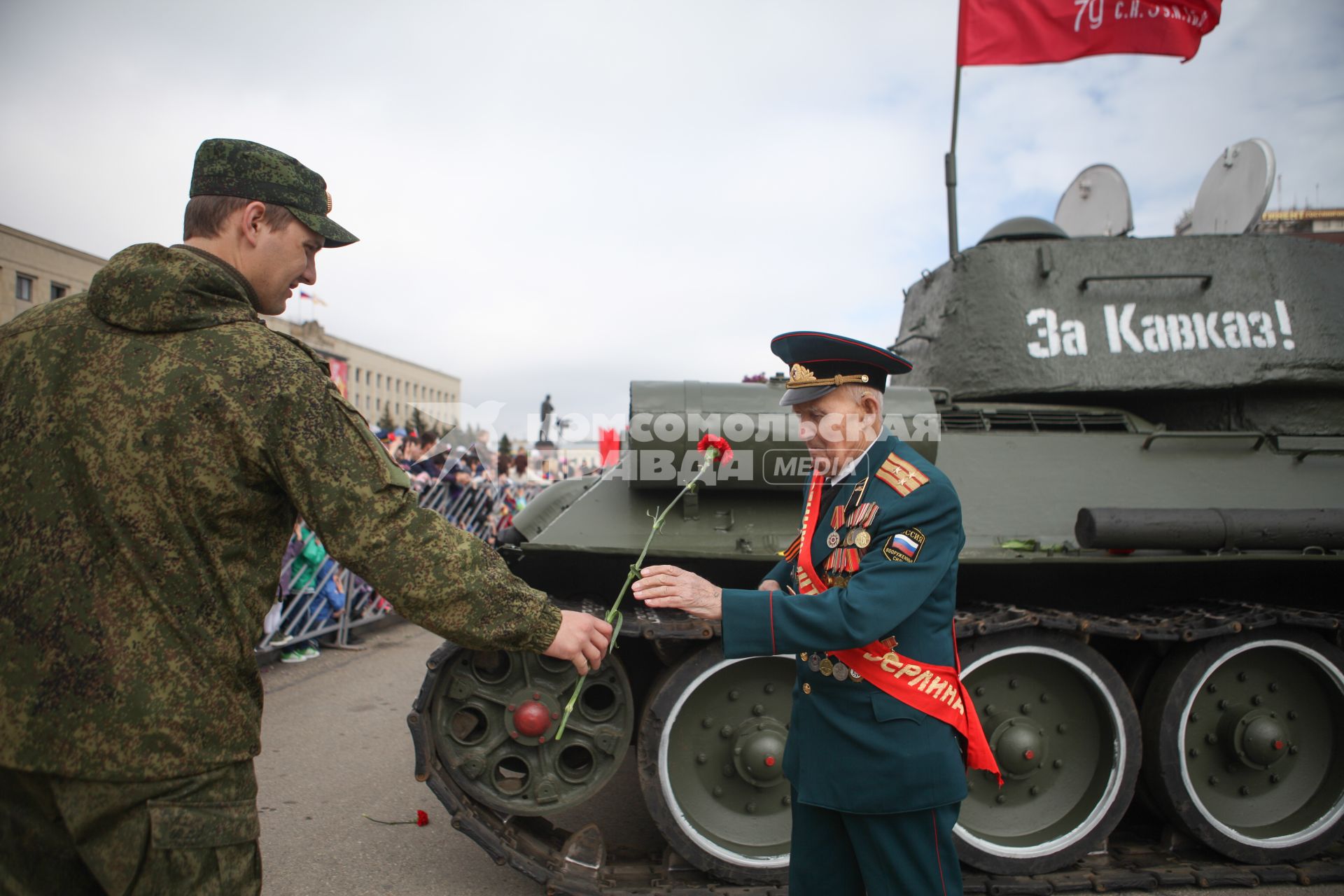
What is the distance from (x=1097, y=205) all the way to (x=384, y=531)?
639 centimetres

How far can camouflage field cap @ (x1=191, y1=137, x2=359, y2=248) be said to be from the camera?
1.79 meters

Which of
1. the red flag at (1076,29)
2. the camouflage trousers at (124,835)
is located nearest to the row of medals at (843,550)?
the camouflage trousers at (124,835)

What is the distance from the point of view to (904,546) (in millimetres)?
2092

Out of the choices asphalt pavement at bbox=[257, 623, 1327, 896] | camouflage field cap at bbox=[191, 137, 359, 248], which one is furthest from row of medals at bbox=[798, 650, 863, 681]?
asphalt pavement at bbox=[257, 623, 1327, 896]

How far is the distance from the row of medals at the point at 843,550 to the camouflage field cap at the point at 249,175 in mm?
1542

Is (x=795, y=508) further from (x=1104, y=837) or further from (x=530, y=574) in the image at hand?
(x=1104, y=837)

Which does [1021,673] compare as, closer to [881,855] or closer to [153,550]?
[881,855]

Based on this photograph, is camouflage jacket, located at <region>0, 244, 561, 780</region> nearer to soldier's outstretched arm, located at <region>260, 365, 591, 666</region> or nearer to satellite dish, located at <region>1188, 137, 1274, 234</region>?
soldier's outstretched arm, located at <region>260, 365, 591, 666</region>

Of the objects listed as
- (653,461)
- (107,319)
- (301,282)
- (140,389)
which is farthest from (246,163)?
(653,461)

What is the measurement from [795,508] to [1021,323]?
78.2 inches

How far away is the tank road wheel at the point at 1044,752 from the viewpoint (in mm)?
3521

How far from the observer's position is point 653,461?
11.6ft

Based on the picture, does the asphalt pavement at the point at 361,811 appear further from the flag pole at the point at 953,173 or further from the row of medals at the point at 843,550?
the flag pole at the point at 953,173

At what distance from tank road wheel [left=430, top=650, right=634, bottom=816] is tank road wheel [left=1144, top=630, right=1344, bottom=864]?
2370mm
